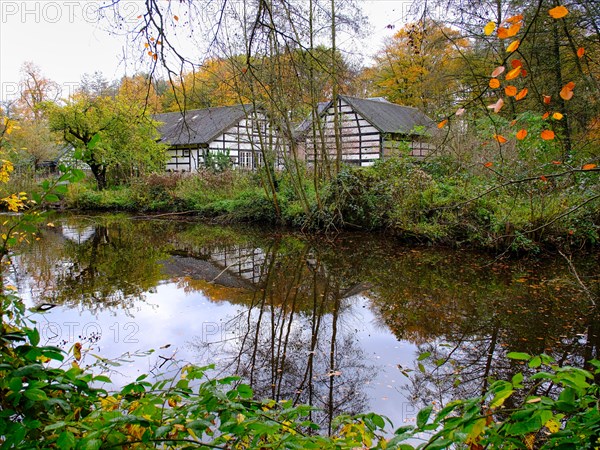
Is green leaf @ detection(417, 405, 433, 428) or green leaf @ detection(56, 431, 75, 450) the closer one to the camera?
A: green leaf @ detection(56, 431, 75, 450)

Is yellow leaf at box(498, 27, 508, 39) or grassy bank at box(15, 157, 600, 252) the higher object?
yellow leaf at box(498, 27, 508, 39)

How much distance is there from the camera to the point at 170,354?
4.46 meters

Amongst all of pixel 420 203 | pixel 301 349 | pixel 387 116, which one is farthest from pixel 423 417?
pixel 387 116

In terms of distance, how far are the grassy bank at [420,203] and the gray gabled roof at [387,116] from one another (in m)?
7.79

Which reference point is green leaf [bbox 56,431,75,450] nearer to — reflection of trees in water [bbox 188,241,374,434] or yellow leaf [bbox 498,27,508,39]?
yellow leaf [bbox 498,27,508,39]

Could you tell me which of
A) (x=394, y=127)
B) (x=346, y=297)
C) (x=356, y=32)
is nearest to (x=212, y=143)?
(x=394, y=127)

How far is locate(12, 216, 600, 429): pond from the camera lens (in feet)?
A: 12.7

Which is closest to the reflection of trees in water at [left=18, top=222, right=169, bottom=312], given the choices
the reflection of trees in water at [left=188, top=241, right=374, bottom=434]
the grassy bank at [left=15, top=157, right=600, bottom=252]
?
the reflection of trees in water at [left=188, top=241, right=374, bottom=434]

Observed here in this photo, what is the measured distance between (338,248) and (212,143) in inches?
646

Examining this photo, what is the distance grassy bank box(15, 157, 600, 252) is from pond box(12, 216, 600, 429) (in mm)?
579

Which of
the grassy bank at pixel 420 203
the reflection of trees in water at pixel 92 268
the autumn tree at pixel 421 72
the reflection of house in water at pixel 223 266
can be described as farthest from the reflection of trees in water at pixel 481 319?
the reflection of trees in water at pixel 92 268

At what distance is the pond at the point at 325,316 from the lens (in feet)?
12.7

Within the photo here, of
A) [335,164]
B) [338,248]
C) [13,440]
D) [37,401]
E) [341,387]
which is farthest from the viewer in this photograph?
[335,164]

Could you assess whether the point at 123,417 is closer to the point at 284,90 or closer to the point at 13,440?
the point at 13,440
